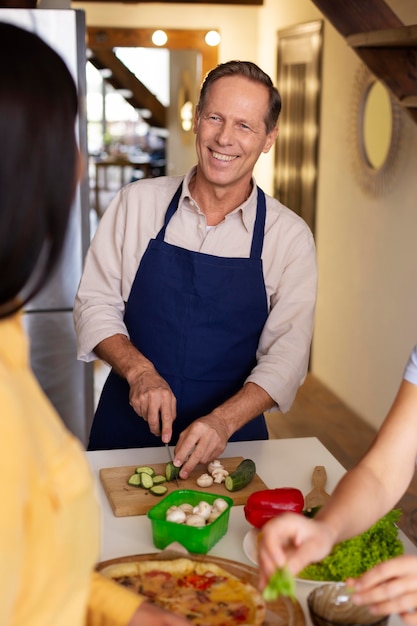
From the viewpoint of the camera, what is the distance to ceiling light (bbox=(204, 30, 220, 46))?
287 inches

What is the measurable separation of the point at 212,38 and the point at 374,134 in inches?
116

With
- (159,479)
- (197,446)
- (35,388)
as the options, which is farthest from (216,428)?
(35,388)

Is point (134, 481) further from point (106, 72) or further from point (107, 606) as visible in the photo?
point (106, 72)

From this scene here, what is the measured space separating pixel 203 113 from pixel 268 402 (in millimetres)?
810

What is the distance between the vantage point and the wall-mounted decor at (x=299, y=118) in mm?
5844

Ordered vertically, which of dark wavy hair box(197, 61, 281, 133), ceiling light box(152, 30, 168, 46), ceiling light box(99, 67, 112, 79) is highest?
ceiling light box(152, 30, 168, 46)

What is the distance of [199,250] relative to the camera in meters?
2.34

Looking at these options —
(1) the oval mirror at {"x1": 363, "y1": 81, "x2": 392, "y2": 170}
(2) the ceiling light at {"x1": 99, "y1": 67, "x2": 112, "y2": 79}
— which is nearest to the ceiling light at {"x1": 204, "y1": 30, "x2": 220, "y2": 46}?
(1) the oval mirror at {"x1": 363, "y1": 81, "x2": 392, "y2": 170}

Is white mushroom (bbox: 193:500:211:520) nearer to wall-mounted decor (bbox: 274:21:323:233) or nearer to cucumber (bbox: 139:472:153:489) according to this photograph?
cucumber (bbox: 139:472:153:489)

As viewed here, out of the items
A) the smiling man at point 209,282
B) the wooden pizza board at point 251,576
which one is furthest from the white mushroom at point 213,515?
the smiling man at point 209,282

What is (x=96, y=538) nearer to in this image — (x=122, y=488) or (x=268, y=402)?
(x=122, y=488)

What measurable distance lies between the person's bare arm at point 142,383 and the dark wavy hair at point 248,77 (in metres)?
0.70

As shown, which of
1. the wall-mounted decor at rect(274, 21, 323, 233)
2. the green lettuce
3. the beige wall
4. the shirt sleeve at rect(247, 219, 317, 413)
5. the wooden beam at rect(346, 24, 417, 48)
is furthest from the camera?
the wall-mounted decor at rect(274, 21, 323, 233)

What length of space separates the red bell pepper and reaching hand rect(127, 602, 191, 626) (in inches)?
20.0
